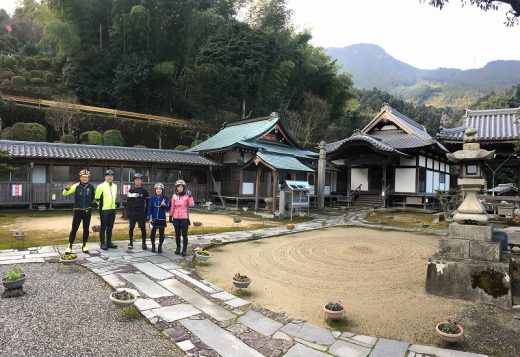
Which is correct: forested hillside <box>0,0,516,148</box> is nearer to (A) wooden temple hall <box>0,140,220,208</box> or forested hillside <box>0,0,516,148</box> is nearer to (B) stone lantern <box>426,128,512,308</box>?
(A) wooden temple hall <box>0,140,220,208</box>

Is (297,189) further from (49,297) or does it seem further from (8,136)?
(8,136)

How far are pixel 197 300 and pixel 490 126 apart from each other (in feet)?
44.9

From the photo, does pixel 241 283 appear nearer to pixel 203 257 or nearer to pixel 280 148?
pixel 203 257

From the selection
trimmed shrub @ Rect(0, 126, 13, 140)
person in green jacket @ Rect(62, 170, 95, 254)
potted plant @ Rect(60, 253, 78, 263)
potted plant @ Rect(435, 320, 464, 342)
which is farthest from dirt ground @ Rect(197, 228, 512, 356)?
trimmed shrub @ Rect(0, 126, 13, 140)

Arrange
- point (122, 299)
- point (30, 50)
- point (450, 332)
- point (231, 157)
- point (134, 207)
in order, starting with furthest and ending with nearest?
point (30, 50) < point (231, 157) < point (134, 207) < point (122, 299) < point (450, 332)

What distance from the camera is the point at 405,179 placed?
2191 centimetres

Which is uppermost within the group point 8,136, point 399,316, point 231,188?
point 8,136

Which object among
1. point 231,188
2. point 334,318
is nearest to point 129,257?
point 334,318

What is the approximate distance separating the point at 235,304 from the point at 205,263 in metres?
2.40

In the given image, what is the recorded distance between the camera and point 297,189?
1570 cm

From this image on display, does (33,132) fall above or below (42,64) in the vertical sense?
below

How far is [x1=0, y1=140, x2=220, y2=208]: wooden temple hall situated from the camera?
1501cm

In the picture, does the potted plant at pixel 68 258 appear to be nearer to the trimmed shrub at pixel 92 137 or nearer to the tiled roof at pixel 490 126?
the tiled roof at pixel 490 126

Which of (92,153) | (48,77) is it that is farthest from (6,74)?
(92,153)
